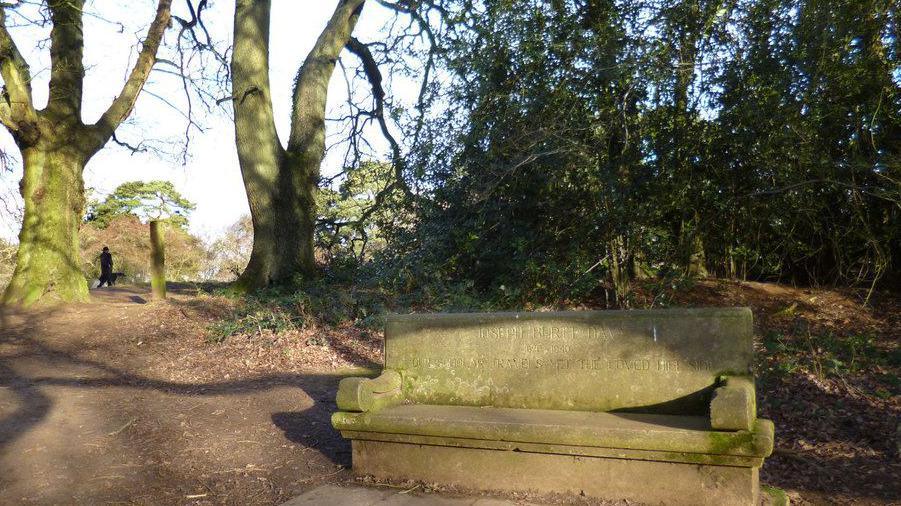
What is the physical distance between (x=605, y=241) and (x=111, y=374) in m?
7.39

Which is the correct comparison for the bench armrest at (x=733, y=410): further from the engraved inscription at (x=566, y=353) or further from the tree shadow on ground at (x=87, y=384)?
the tree shadow on ground at (x=87, y=384)

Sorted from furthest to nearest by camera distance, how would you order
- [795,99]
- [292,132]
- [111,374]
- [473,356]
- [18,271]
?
[292,132]
[18,271]
[111,374]
[795,99]
[473,356]

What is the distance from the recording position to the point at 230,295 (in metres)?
15.0

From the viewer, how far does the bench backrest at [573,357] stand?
4.61 m

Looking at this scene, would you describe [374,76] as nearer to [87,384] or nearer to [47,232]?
[47,232]

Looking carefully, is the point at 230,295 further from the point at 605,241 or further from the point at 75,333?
the point at 605,241

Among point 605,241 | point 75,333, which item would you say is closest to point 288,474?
point 605,241

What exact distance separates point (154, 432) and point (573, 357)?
4.07 meters

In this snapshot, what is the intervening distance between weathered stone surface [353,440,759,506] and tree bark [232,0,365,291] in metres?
10.8

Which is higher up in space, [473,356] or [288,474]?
[473,356]

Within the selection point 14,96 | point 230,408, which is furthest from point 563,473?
point 14,96

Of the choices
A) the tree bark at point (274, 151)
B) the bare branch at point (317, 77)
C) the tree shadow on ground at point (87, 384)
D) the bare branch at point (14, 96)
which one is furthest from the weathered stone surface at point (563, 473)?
the bare branch at point (317, 77)

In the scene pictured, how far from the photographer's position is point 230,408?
25.1 feet

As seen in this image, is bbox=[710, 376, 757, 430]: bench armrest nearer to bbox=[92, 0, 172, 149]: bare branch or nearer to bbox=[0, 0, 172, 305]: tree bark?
bbox=[0, 0, 172, 305]: tree bark
